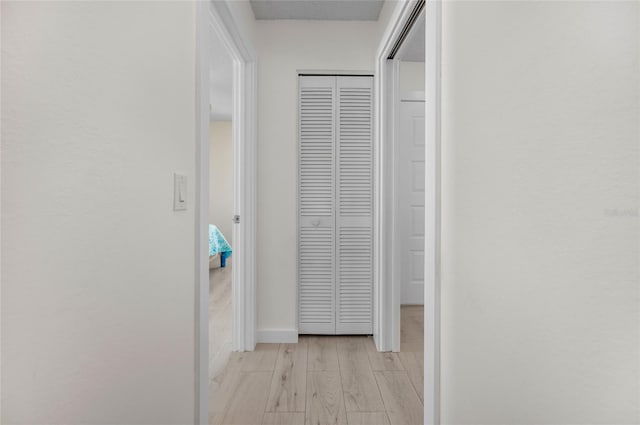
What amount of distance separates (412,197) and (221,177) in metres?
3.95

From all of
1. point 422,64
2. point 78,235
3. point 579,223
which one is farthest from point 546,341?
point 422,64

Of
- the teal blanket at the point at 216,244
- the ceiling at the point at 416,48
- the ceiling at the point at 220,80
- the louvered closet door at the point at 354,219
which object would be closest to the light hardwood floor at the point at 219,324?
the teal blanket at the point at 216,244

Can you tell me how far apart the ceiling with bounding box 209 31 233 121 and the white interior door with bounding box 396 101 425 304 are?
6.21ft

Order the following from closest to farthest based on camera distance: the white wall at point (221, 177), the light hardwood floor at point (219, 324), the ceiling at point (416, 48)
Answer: the light hardwood floor at point (219, 324)
the ceiling at point (416, 48)
the white wall at point (221, 177)

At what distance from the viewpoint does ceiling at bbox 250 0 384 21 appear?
8.61 ft

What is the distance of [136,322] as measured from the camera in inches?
40.4

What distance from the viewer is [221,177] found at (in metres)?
6.80

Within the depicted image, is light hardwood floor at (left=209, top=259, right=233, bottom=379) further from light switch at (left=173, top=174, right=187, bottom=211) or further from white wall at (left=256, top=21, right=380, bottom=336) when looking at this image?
light switch at (left=173, top=174, right=187, bottom=211)

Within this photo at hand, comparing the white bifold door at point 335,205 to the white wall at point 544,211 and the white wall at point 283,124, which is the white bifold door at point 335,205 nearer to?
the white wall at point 283,124

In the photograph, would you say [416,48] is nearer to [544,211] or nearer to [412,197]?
[412,197]

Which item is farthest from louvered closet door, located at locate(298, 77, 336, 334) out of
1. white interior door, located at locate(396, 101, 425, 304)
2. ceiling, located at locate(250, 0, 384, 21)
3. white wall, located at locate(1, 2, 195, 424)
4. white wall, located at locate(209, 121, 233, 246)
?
white wall, located at locate(209, 121, 233, 246)

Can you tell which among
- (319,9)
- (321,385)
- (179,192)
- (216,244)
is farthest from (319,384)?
(216,244)

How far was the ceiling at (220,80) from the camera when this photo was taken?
12.1 ft

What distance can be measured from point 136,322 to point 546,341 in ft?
3.25
